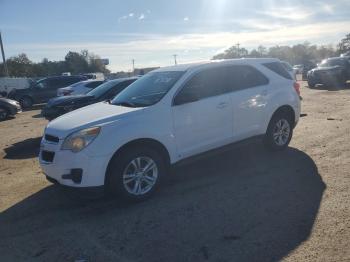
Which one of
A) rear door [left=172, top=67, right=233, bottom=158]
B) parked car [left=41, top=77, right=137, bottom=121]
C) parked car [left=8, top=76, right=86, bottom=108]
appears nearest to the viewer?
rear door [left=172, top=67, right=233, bottom=158]

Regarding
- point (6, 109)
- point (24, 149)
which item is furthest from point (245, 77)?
point (6, 109)

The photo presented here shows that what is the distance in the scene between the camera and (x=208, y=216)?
4.71m

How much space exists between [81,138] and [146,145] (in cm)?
89

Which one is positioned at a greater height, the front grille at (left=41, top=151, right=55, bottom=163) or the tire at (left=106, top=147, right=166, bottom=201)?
the front grille at (left=41, top=151, right=55, bottom=163)

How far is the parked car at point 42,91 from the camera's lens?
24.3 metres

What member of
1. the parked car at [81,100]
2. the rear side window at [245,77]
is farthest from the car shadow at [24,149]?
the rear side window at [245,77]

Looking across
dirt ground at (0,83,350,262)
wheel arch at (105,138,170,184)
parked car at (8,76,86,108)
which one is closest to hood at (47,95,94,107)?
dirt ground at (0,83,350,262)

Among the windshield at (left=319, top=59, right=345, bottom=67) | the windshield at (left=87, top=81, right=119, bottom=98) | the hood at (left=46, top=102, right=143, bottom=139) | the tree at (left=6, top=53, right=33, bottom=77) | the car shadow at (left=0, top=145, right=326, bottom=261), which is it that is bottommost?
the car shadow at (left=0, top=145, right=326, bottom=261)

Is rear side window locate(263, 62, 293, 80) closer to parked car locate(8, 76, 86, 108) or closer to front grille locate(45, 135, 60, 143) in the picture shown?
front grille locate(45, 135, 60, 143)

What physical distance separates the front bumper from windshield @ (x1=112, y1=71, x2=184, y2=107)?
1218 mm

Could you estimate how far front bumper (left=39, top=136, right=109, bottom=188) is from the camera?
16.1ft

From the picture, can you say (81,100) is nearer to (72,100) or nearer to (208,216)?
(72,100)

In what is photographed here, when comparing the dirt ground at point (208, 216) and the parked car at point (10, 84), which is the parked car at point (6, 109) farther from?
the parked car at point (10, 84)

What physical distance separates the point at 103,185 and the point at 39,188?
1.90m
